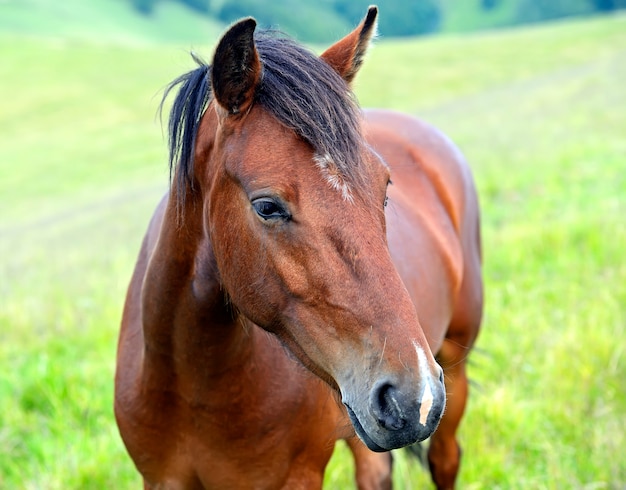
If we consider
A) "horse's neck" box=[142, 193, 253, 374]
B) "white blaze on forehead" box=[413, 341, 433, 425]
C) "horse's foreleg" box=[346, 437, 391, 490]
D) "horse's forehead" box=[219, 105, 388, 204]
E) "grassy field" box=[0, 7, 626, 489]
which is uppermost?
"horse's forehead" box=[219, 105, 388, 204]

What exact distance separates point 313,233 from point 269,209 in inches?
5.8

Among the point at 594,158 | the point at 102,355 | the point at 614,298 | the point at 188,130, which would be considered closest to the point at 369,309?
the point at 188,130

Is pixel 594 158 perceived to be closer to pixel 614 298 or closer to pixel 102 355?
pixel 614 298

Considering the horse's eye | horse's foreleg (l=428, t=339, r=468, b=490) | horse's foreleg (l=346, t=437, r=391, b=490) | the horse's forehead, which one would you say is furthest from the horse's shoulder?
the horse's eye

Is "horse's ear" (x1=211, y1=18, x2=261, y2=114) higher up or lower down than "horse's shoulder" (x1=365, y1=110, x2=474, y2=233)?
higher up

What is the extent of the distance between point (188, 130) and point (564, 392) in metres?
3.14

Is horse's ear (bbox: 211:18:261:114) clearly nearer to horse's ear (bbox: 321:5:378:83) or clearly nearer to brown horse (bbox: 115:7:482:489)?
brown horse (bbox: 115:7:482:489)

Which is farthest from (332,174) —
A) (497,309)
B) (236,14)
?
(236,14)

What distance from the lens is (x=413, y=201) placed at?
388 centimetres

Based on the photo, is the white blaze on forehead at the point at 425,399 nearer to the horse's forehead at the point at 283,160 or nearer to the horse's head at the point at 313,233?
the horse's head at the point at 313,233

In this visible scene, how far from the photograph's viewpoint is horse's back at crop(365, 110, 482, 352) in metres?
3.43

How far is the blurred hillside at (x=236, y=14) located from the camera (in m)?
60.1

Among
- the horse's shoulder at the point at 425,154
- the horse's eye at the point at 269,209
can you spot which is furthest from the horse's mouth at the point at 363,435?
the horse's shoulder at the point at 425,154

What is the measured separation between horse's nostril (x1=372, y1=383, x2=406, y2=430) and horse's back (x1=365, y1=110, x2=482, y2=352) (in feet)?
4.91
